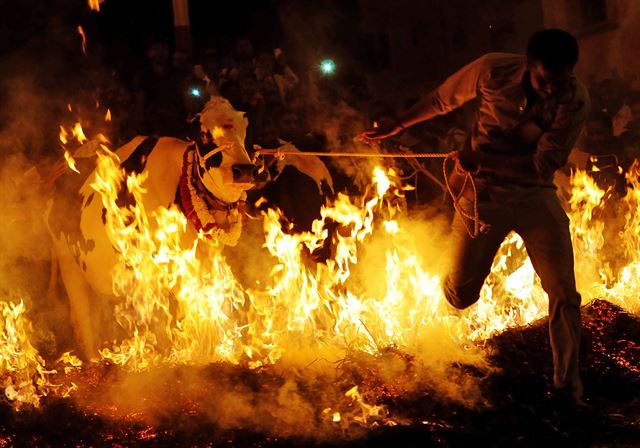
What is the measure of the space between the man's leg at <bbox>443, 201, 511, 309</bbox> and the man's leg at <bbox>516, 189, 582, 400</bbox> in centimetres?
17

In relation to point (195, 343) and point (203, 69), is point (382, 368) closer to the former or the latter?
point (195, 343)

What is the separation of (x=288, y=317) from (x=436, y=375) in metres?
1.50

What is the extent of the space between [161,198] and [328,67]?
25.3 ft

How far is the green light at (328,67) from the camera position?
13.2 metres

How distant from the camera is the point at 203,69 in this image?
952cm

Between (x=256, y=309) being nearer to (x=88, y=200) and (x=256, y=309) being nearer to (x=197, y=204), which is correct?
(x=197, y=204)

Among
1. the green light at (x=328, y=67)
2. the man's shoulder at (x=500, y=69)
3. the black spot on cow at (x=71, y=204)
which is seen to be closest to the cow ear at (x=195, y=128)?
the black spot on cow at (x=71, y=204)

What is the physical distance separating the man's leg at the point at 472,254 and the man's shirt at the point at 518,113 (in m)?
0.27

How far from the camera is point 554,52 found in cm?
441

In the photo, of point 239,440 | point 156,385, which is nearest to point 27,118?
point 156,385

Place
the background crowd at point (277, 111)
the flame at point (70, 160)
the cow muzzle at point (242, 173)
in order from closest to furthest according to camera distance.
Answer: the cow muzzle at point (242, 173), the flame at point (70, 160), the background crowd at point (277, 111)

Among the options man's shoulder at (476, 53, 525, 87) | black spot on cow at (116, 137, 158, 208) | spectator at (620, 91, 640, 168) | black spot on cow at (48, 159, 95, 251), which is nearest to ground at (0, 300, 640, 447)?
black spot on cow at (116, 137, 158, 208)

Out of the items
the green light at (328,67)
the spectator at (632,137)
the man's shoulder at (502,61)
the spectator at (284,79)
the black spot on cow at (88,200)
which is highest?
the green light at (328,67)

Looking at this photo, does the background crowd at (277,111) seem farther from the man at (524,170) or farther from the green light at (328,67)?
the man at (524,170)
